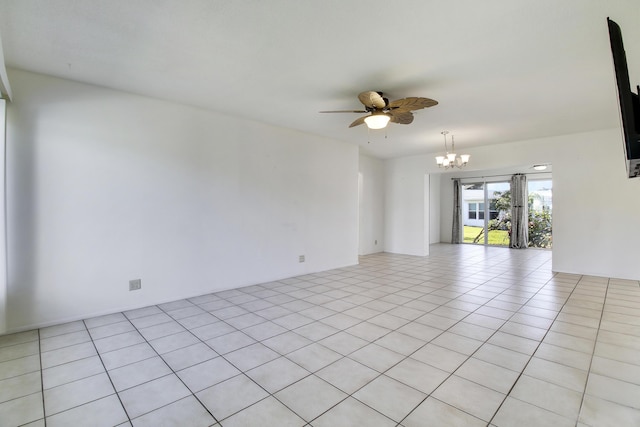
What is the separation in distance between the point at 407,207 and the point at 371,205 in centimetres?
96

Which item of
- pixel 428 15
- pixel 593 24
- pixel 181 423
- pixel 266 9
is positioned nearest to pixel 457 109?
pixel 593 24

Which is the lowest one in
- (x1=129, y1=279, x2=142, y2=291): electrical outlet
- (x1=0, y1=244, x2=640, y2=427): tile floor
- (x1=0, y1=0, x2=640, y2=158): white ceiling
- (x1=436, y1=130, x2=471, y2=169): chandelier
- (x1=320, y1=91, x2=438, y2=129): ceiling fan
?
(x1=0, y1=244, x2=640, y2=427): tile floor

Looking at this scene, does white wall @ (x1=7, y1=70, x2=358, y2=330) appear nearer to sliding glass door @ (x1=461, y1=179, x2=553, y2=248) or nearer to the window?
sliding glass door @ (x1=461, y1=179, x2=553, y2=248)

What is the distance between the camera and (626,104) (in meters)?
1.44

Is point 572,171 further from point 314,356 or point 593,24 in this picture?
point 314,356

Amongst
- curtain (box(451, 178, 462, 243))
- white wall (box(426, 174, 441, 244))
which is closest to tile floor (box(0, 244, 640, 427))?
A: curtain (box(451, 178, 462, 243))

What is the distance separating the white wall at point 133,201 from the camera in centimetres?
301

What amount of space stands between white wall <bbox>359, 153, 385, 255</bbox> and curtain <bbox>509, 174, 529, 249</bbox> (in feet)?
14.3

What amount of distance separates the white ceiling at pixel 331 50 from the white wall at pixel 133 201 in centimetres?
34

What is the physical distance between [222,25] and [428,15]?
1.54m

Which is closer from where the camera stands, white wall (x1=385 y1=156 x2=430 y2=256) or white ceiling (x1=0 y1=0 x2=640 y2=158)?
white ceiling (x1=0 y1=0 x2=640 y2=158)

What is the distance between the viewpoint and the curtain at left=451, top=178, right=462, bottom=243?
33.8ft

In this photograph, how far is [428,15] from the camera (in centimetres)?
212

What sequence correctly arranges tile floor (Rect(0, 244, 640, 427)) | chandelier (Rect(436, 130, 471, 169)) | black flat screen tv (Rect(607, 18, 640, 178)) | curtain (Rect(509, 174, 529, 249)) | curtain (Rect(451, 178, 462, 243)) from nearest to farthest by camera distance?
black flat screen tv (Rect(607, 18, 640, 178)), tile floor (Rect(0, 244, 640, 427)), chandelier (Rect(436, 130, 471, 169)), curtain (Rect(509, 174, 529, 249)), curtain (Rect(451, 178, 462, 243))
